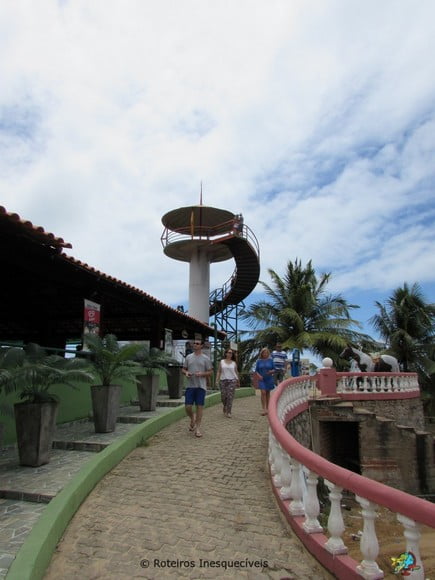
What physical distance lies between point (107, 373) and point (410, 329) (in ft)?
74.6

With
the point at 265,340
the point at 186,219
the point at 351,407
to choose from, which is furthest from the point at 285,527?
the point at 186,219

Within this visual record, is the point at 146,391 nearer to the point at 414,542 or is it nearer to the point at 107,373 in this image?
the point at 107,373

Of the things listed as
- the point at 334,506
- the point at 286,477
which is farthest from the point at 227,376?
the point at 334,506

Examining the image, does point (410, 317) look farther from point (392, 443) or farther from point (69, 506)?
point (69, 506)

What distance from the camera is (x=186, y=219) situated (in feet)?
79.2

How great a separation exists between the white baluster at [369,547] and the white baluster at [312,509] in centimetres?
74

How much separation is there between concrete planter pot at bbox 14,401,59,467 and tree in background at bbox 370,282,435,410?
2205 cm

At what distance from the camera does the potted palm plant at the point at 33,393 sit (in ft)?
16.2

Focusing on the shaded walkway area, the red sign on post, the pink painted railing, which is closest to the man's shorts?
the shaded walkway area

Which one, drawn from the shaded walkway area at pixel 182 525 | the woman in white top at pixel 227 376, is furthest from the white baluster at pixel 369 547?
the woman in white top at pixel 227 376

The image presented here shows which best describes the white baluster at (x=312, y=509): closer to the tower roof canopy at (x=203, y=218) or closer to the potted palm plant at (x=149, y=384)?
the potted palm plant at (x=149, y=384)

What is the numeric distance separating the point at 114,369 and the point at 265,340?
15935 mm

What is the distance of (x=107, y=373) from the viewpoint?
716 cm

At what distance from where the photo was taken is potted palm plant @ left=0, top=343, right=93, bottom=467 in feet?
16.2
